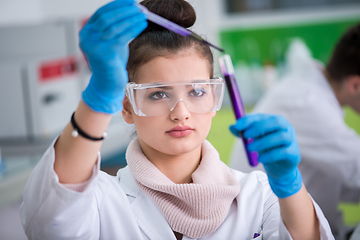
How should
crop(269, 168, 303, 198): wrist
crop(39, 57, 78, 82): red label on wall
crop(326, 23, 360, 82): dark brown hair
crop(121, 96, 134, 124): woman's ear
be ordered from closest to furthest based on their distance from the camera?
crop(269, 168, 303, 198): wrist
crop(121, 96, 134, 124): woman's ear
crop(326, 23, 360, 82): dark brown hair
crop(39, 57, 78, 82): red label on wall

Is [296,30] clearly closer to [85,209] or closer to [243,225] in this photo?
[243,225]

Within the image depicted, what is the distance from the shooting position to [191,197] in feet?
3.38

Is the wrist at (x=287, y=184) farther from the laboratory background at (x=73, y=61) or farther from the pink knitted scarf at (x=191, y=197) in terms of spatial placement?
the laboratory background at (x=73, y=61)

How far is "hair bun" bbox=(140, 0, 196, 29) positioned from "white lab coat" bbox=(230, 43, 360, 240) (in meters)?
0.98

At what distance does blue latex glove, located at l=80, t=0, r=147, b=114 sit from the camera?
0.80 metres

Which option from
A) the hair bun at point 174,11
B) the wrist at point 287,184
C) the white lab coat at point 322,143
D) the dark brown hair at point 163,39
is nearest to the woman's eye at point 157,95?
the dark brown hair at point 163,39

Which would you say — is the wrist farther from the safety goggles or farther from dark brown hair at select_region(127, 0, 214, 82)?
Answer: dark brown hair at select_region(127, 0, 214, 82)

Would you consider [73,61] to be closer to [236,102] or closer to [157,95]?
[157,95]

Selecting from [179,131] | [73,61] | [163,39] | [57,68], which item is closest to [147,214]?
[179,131]

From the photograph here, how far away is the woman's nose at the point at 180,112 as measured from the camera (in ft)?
3.23

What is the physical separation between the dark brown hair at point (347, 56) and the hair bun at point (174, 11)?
1.25 meters

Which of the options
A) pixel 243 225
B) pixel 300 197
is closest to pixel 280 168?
pixel 300 197

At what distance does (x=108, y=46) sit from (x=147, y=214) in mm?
513

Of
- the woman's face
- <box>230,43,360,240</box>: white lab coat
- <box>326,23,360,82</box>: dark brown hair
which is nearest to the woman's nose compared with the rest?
the woman's face
